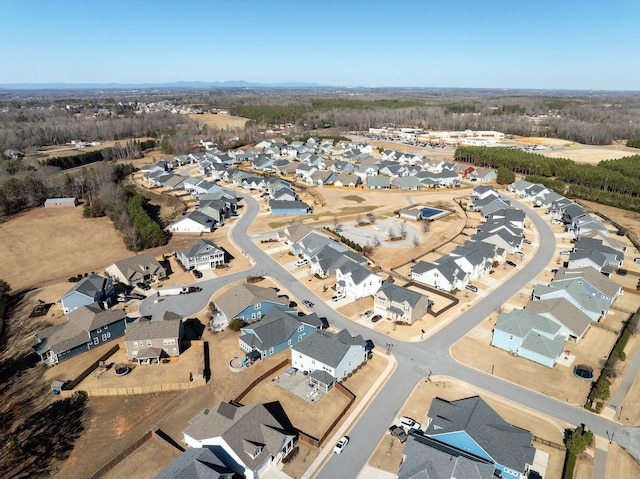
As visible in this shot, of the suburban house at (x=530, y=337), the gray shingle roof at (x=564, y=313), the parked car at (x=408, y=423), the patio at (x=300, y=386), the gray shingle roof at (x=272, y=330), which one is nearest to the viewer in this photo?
the parked car at (x=408, y=423)

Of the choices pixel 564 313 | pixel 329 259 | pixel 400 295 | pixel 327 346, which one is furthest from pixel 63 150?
pixel 564 313

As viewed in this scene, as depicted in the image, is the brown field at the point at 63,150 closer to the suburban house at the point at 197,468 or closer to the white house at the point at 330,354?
the white house at the point at 330,354

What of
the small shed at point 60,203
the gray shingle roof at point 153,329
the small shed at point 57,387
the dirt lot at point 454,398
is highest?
the gray shingle roof at point 153,329

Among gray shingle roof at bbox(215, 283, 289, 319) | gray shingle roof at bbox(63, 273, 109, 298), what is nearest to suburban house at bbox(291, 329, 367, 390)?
gray shingle roof at bbox(215, 283, 289, 319)

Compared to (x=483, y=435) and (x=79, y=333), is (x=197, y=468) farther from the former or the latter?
(x=79, y=333)

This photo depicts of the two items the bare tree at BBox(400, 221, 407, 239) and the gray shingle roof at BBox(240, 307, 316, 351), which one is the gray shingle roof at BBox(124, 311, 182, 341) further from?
the bare tree at BBox(400, 221, 407, 239)

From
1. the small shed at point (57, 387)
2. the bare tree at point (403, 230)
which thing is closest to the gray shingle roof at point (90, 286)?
the small shed at point (57, 387)

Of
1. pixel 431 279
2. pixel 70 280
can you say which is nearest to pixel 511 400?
pixel 431 279
